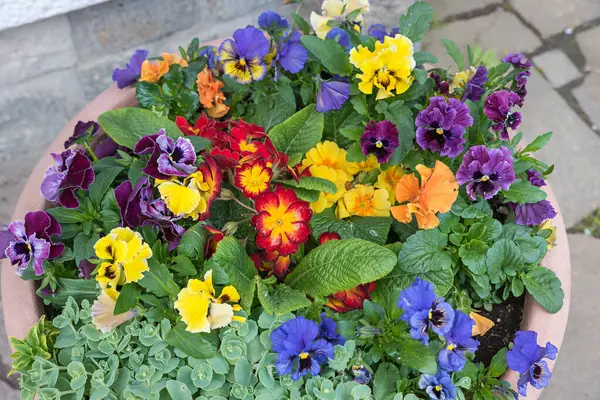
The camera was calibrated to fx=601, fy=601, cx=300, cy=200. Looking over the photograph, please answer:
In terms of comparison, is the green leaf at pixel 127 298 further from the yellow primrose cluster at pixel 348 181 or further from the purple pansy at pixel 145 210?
the yellow primrose cluster at pixel 348 181

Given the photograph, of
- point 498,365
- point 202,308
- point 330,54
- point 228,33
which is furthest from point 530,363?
point 228,33

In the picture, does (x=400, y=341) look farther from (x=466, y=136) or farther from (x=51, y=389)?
(x=51, y=389)

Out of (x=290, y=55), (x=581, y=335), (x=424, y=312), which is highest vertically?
(x=290, y=55)

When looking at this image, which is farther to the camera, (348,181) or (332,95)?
(348,181)

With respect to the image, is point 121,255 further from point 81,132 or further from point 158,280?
point 81,132

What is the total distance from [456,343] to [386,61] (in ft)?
1.77

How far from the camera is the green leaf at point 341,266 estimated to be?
3.52 ft

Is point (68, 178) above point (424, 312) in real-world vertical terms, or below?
above

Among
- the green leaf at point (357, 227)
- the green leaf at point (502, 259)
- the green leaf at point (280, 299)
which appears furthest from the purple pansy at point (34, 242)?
the green leaf at point (502, 259)

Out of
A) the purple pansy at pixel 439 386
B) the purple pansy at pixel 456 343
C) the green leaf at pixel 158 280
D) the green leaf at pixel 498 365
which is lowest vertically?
the green leaf at pixel 498 365

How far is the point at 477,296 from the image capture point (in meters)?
1.27

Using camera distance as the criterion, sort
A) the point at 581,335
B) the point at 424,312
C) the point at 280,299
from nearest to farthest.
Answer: the point at 424,312, the point at 280,299, the point at 581,335

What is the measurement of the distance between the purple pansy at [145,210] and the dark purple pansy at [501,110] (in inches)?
25.5

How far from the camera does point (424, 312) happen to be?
998 mm
